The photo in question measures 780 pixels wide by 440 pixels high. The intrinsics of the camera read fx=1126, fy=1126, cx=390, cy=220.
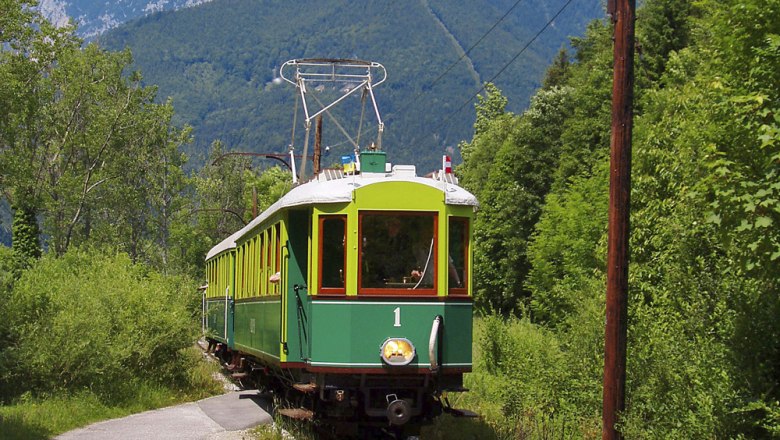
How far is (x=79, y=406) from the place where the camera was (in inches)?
747

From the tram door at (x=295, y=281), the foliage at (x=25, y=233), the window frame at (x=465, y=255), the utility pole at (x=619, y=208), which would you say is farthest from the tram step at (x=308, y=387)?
the foliage at (x=25, y=233)

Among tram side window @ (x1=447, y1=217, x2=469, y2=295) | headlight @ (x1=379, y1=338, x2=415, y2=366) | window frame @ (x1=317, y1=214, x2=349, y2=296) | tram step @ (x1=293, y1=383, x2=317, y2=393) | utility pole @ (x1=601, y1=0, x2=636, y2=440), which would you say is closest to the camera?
utility pole @ (x1=601, y1=0, x2=636, y2=440)

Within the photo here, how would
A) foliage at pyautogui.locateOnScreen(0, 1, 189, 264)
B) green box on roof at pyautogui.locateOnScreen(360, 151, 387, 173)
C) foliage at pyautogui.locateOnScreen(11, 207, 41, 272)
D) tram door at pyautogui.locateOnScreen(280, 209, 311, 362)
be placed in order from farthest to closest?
foliage at pyautogui.locateOnScreen(11, 207, 41, 272)
foliage at pyautogui.locateOnScreen(0, 1, 189, 264)
green box on roof at pyautogui.locateOnScreen(360, 151, 387, 173)
tram door at pyautogui.locateOnScreen(280, 209, 311, 362)

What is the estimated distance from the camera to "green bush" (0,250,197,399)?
1958 cm

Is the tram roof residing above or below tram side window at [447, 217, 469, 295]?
above

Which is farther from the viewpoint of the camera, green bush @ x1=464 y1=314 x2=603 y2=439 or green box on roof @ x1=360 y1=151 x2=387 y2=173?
green bush @ x1=464 y1=314 x2=603 y2=439

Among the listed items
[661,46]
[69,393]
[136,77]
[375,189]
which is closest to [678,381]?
[375,189]

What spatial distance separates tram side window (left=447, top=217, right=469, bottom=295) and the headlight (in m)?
0.82

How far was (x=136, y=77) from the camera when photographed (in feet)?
187

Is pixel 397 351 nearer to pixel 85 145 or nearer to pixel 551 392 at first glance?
pixel 551 392

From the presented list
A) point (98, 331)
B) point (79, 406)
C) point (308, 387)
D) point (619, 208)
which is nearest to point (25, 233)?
point (98, 331)

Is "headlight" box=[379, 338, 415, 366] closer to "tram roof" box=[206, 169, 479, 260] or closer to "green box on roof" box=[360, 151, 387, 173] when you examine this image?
"tram roof" box=[206, 169, 479, 260]

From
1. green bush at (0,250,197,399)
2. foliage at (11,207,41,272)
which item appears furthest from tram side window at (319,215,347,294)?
foliage at (11,207,41,272)

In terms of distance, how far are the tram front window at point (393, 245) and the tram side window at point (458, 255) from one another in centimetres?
23
